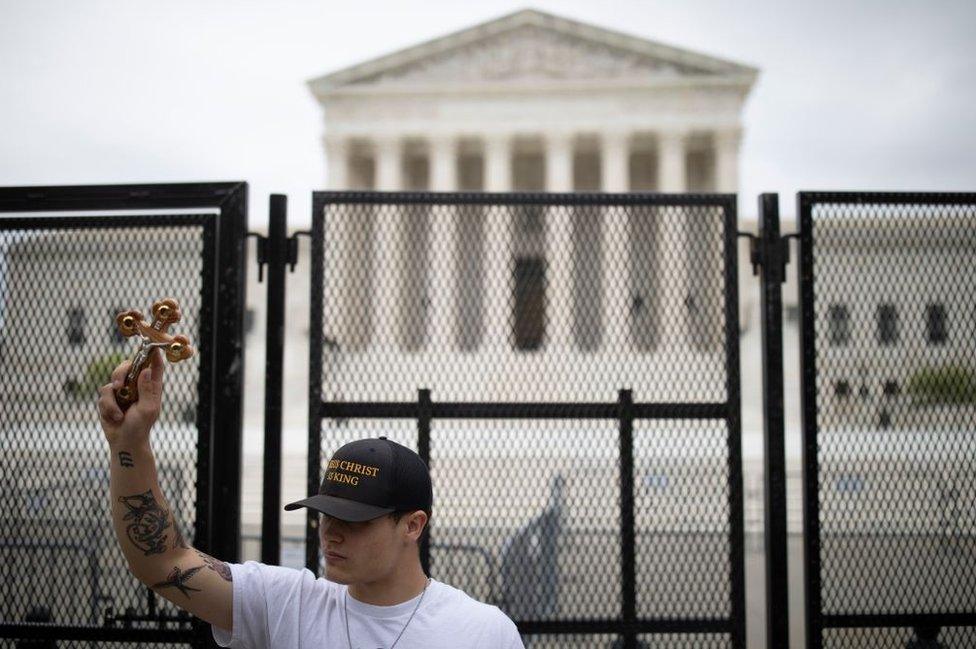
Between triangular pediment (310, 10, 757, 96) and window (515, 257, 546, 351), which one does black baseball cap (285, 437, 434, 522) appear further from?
triangular pediment (310, 10, 757, 96)

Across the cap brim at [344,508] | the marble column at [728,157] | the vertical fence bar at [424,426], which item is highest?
the marble column at [728,157]

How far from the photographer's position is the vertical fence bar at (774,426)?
340 cm

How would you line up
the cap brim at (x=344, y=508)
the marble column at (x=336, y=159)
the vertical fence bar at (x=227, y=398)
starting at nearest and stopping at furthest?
the cap brim at (x=344, y=508) < the vertical fence bar at (x=227, y=398) < the marble column at (x=336, y=159)

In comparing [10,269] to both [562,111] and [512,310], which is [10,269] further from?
[562,111]

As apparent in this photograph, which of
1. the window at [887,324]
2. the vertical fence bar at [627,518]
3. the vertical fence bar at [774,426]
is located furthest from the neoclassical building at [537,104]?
the vertical fence bar at [627,518]

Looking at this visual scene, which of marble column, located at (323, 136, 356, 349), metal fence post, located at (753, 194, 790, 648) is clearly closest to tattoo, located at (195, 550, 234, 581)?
marble column, located at (323, 136, 356, 349)

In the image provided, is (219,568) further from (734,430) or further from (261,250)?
(734,430)

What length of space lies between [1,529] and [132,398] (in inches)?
84.2

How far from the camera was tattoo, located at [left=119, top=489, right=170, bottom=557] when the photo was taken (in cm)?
215

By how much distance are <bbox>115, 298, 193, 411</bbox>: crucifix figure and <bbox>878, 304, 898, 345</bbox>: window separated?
120 inches

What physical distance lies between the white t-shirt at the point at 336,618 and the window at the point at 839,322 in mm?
2353

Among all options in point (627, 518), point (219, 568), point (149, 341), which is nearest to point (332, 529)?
point (219, 568)

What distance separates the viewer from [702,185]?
49219 mm

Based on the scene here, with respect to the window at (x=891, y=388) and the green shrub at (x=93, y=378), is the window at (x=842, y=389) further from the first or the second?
the green shrub at (x=93, y=378)
